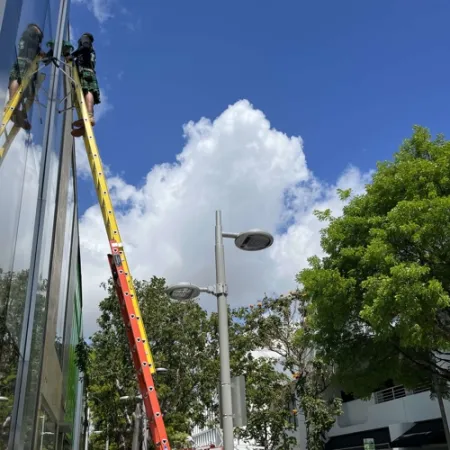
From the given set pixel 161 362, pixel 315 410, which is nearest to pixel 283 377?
pixel 315 410

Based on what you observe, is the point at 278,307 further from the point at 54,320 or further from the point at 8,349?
the point at 8,349

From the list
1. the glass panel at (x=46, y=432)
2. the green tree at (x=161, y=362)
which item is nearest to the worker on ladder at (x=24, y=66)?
the glass panel at (x=46, y=432)

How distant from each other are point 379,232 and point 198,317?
16355 mm

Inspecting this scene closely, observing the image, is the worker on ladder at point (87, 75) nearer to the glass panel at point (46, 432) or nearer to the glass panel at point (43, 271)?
the glass panel at point (43, 271)

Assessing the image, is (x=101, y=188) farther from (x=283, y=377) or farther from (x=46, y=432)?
(x=283, y=377)

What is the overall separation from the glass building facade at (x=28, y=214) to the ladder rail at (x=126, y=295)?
2.03ft

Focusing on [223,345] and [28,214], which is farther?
[223,345]

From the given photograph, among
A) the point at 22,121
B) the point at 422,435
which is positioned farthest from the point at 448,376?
the point at 22,121

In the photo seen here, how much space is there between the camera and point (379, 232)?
1490 centimetres

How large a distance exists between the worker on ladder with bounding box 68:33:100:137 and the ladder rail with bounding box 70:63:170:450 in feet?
0.37

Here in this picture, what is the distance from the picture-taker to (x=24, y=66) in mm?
7117

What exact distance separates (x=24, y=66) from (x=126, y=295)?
3.62 meters

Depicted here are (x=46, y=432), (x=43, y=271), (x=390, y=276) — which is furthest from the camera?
(x=390, y=276)

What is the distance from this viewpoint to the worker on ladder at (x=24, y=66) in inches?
251
